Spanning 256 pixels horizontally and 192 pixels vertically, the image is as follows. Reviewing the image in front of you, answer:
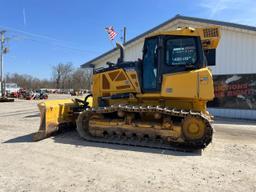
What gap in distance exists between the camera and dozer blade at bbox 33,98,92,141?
8.45m

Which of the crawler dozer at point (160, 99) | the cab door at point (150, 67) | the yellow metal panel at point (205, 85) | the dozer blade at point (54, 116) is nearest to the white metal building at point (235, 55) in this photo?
the crawler dozer at point (160, 99)

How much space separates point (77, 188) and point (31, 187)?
2.58ft

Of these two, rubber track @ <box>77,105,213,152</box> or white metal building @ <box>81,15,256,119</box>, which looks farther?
white metal building @ <box>81,15,256,119</box>

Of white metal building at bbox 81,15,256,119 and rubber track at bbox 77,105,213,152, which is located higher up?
white metal building at bbox 81,15,256,119

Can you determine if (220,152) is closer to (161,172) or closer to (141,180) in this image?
(161,172)

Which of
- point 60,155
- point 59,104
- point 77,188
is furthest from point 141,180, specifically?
point 59,104

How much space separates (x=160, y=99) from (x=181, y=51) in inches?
58.7

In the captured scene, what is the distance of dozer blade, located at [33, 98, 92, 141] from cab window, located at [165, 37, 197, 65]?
384cm

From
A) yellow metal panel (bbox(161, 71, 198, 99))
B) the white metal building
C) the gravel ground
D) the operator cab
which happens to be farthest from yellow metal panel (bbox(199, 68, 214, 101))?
the white metal building

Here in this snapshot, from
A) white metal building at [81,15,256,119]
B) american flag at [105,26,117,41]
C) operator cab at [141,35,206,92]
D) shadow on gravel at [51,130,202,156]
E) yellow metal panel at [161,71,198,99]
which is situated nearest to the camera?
shadow on gravel at [51,130,202,156]

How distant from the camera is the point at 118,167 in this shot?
5797mm

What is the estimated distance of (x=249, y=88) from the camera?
15.8 metres

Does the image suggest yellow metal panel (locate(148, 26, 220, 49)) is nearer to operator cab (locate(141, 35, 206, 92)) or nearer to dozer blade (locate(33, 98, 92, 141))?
operator cab (locate(141, 35, 206, 92))

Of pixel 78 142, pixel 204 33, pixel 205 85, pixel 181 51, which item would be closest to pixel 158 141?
pixel 205 85
